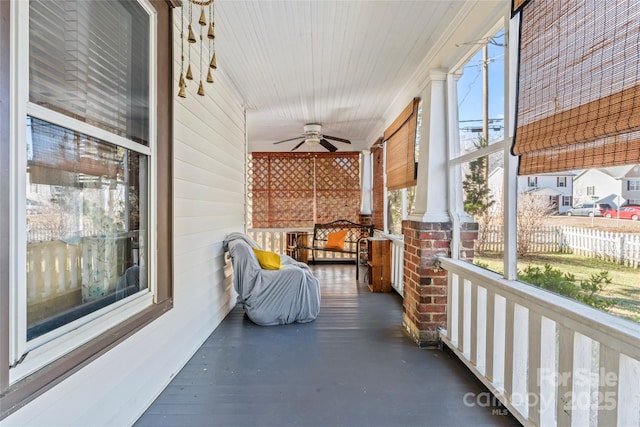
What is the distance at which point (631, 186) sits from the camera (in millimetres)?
1150

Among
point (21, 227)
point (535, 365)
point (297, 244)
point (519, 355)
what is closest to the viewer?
point (21, 227)

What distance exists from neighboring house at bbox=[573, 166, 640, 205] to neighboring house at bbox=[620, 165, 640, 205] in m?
0.02

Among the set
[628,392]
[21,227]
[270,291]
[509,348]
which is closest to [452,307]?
[509,348]

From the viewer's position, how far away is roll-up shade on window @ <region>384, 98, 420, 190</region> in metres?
3.20

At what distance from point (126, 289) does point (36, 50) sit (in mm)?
1094

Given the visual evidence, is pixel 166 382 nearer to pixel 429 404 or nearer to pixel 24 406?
pixel 24 406

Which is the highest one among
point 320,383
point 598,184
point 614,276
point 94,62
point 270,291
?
point 94,62

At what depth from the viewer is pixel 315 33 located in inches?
94.4

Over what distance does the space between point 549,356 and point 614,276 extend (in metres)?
0.47

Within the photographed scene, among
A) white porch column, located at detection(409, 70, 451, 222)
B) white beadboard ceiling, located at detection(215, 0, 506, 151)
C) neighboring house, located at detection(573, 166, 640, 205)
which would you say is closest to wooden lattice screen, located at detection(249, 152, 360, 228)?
white beadboard ceiling, located at detection(215, 0, 506, 151)

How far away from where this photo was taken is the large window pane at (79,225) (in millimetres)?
1141

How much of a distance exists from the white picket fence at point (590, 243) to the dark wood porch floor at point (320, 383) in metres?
0.96

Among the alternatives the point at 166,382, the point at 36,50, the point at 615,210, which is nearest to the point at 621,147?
the point at 615,210

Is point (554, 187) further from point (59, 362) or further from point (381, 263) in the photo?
point (381, 263)
